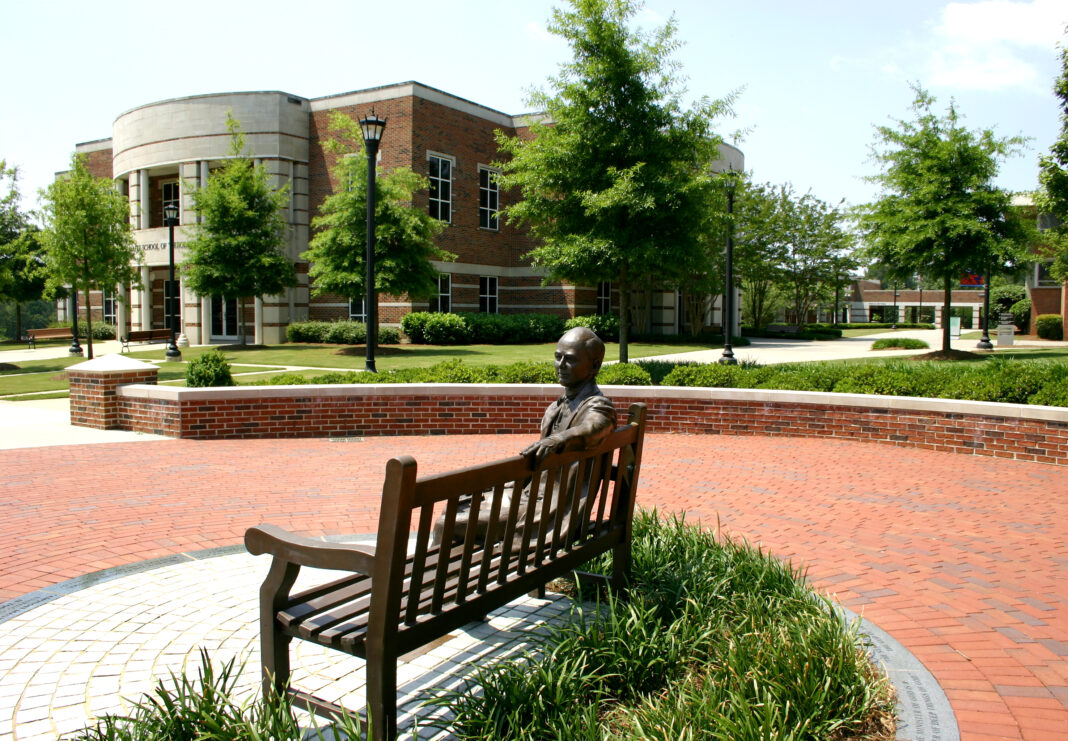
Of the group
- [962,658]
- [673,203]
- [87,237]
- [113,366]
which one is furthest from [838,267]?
[962,658]

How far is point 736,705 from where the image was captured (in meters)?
2.72

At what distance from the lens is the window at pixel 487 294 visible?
33.0 m

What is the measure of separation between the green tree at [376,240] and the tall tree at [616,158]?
8.90 meters

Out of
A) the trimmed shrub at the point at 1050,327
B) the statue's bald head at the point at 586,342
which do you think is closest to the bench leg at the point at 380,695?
the statue's bald head at the point at 586,342

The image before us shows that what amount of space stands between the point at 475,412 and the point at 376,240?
580 inches

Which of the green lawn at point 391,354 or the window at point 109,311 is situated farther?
the window at point 109,311

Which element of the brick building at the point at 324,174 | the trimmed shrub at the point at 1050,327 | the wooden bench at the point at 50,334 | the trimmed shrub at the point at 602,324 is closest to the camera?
the brick building at the point at 324,174

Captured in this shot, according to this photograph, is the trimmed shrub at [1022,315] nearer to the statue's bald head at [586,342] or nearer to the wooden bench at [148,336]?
the wooden bench at [148,336]

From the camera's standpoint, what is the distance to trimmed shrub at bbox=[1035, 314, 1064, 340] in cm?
3728

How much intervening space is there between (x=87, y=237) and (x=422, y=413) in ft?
58.4

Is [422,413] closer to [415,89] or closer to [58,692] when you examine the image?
[58,692]

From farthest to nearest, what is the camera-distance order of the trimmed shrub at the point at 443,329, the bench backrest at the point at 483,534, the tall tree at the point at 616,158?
the trimmed shrub at the point at 443,329
the tall tree at the point at 616,158
the bench backrest at the point at 483,534

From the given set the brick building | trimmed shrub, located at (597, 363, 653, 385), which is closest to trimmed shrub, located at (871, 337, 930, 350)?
the brick building

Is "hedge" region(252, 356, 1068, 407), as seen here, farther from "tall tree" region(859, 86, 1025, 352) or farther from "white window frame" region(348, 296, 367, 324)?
"white window frame" region(348, 296, 367, 324)
